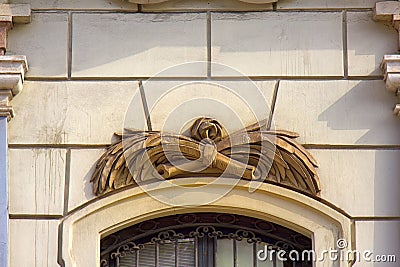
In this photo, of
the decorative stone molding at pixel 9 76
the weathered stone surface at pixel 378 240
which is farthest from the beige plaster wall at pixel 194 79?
the decorative stone molding at pixel 9 76

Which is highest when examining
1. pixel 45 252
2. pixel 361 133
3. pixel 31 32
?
pixel 31 32

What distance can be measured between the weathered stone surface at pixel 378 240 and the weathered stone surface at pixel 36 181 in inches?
96.2

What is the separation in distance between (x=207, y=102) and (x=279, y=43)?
0.79m

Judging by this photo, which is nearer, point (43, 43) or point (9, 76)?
point (9, 76)

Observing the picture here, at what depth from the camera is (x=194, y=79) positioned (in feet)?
42.4

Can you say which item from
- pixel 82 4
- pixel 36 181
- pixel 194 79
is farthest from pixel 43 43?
pixel 194 79

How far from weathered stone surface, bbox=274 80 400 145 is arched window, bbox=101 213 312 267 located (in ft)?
2.81

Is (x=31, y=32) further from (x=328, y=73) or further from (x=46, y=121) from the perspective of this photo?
(x=328, y=73)

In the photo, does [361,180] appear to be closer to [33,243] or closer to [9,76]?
[33,243]

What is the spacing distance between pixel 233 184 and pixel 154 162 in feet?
2.20

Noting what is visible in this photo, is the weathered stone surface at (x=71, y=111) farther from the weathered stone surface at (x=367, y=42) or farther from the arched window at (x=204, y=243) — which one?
the weathered stone surface at (x=367, y=42)

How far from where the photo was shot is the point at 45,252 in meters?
12.5

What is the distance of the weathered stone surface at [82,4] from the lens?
42.9ft

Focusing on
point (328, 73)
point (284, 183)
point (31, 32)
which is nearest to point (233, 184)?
point (284, 183)
